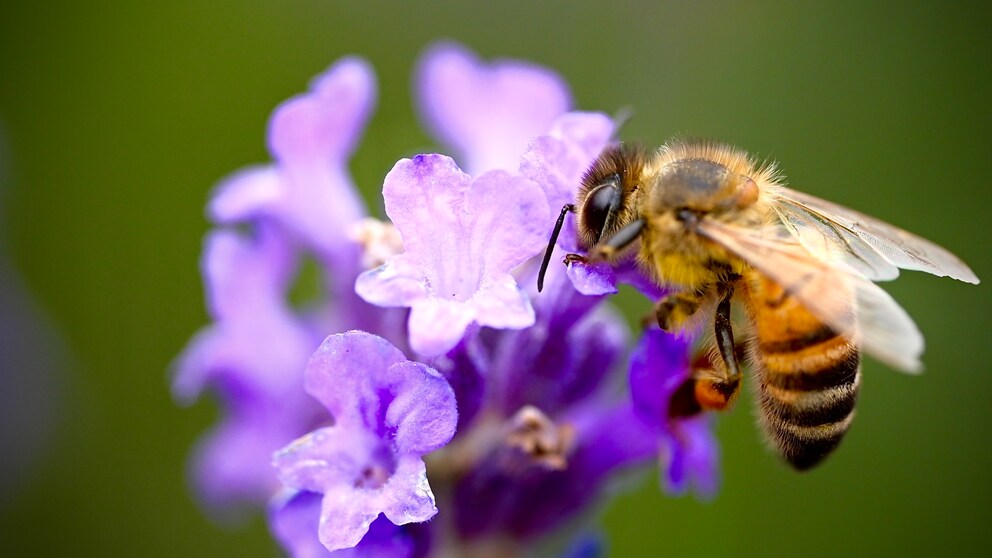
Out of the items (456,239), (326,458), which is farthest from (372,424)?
(456,239)

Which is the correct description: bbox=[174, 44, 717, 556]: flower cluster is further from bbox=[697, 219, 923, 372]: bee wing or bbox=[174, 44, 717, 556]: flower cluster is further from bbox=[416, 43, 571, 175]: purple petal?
bbox=[697, 219, 923, 372]: bee wing

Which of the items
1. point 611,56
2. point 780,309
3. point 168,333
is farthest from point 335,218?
point 611,56

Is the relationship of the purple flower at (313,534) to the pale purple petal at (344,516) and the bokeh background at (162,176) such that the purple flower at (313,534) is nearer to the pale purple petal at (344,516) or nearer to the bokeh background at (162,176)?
the pale purple petal at (344,516)

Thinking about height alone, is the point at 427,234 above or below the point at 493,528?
above

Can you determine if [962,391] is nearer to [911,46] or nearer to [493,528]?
[911,46]

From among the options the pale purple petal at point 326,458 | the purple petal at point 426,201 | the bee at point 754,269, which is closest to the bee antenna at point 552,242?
the bee at point 754,269

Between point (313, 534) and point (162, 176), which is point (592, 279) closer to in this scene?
point (313, 534)
